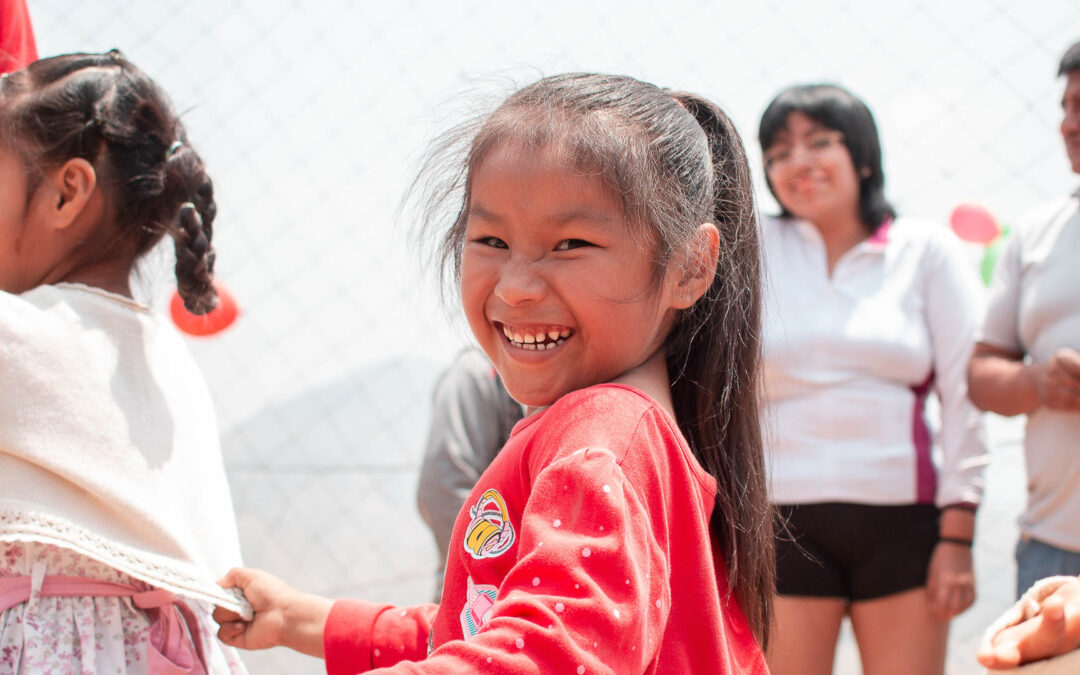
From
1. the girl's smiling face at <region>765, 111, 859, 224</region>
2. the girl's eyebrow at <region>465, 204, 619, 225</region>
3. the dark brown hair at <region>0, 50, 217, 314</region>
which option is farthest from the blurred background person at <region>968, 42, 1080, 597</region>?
the dark brown hair at <region>0, 50, 217, 314</region>

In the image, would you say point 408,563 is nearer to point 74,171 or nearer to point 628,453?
point 74,171

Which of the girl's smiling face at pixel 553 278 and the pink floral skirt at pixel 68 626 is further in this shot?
the pink floral skirt at pixel 68 626

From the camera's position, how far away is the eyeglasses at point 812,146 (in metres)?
2.27

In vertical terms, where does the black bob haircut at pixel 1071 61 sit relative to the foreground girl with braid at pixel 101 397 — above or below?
above

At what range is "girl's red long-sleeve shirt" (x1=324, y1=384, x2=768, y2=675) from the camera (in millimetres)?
800

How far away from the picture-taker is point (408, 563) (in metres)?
3.45

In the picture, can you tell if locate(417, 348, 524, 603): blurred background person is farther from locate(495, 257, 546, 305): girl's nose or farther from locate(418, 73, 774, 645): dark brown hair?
locate(495, 257, 546, 305): girl's nose

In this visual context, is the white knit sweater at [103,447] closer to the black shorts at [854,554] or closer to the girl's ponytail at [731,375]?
→ the girl's ponytail at [731,375]

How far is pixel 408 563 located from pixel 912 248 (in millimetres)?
1947

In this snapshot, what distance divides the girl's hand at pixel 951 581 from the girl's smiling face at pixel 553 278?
1195 mm

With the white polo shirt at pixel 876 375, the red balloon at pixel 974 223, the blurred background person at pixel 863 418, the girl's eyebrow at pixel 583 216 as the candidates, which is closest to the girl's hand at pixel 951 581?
the blurred background person at pixel 863 418

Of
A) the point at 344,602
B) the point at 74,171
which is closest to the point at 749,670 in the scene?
the point at 344,602

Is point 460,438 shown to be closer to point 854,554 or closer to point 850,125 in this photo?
point 854,554

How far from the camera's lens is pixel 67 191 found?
59.0 inches
